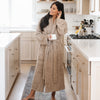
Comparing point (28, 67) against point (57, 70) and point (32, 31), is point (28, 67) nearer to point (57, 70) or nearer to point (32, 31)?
point (32, 31)

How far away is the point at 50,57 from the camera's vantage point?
3.66 meters

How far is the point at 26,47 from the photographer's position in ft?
22.0

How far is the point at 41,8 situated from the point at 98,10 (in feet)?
10.9

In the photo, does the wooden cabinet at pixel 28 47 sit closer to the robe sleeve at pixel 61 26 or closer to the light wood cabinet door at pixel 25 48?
the light wood cabinet door at pixel 25 48

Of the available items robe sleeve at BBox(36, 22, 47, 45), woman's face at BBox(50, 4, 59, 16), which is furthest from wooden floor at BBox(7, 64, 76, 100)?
woman's face at BBox(50, 4, 59, 16)

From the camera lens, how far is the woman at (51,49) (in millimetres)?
3646

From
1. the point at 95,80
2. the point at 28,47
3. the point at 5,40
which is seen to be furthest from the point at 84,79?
the point at 28,47

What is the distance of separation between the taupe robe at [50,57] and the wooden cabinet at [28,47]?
2995 mm

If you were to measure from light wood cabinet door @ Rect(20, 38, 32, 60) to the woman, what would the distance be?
3.01 m

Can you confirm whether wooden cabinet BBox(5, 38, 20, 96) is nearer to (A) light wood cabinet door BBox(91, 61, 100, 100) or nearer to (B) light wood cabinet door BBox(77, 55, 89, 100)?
(B) light wood cabinet door BBox(77, 55, 89, 100)

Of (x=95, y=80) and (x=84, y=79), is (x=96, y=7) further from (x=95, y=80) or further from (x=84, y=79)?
(x=95, y=80)

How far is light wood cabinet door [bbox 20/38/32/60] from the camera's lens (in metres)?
6.70

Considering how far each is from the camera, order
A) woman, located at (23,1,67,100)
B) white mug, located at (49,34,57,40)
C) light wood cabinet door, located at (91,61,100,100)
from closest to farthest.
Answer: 1. light wood cabinet door, located at (91,61,100,100)
2. white mug, located at (49,34,57,40)
3. woman, located at (23,1,67,100)

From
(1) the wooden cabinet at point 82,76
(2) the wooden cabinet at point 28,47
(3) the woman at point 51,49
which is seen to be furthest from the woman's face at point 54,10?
(2) the wooden cabinet at point 28,47
